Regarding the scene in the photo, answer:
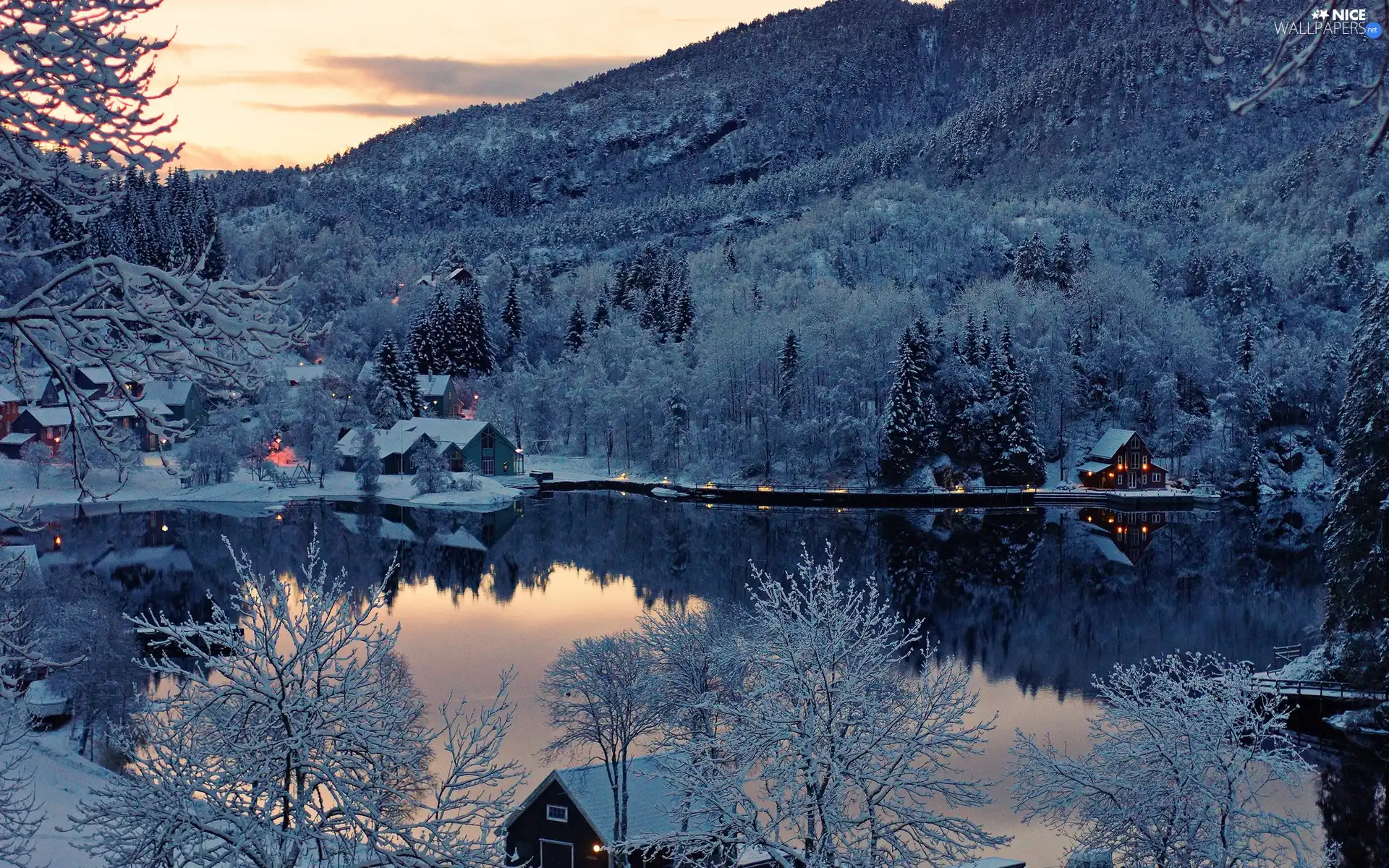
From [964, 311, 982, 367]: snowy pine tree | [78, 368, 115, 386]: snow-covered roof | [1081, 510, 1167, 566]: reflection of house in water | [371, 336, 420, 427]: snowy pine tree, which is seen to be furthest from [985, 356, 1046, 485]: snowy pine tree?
[78, 368, 115, 386]: snow-covered roof

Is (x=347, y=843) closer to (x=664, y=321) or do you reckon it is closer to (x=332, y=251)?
(x=664, y=321)

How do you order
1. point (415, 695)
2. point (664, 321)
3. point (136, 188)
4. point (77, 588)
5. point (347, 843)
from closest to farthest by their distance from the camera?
point (347, 843) < point (415, 695) < point (77, 588) < point (136, 188) < point (664, 321)

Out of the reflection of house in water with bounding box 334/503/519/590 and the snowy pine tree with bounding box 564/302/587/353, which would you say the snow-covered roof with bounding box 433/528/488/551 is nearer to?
the reflection of house in water with bounding box 334/503/519/590

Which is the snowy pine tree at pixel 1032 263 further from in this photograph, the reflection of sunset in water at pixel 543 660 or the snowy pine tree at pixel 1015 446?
the reflection of sunset in water at pixel 543 660

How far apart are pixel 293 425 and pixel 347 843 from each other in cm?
7256

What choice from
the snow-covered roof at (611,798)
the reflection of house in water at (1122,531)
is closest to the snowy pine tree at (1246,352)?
the reflection of house in water at (1122,531)

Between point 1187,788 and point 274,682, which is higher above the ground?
point 274,682

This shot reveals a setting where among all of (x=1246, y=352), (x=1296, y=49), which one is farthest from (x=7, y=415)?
(x=1246, y=352)

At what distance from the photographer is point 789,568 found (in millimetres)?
50531

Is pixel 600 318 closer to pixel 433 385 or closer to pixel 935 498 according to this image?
pixel 433 385

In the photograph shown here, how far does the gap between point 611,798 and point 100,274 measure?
67.3 feet

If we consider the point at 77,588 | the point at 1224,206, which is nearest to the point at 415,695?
the point at 77,588

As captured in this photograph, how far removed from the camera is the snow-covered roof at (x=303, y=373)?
87425 millimetres

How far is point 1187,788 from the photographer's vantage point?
18.2 meters
